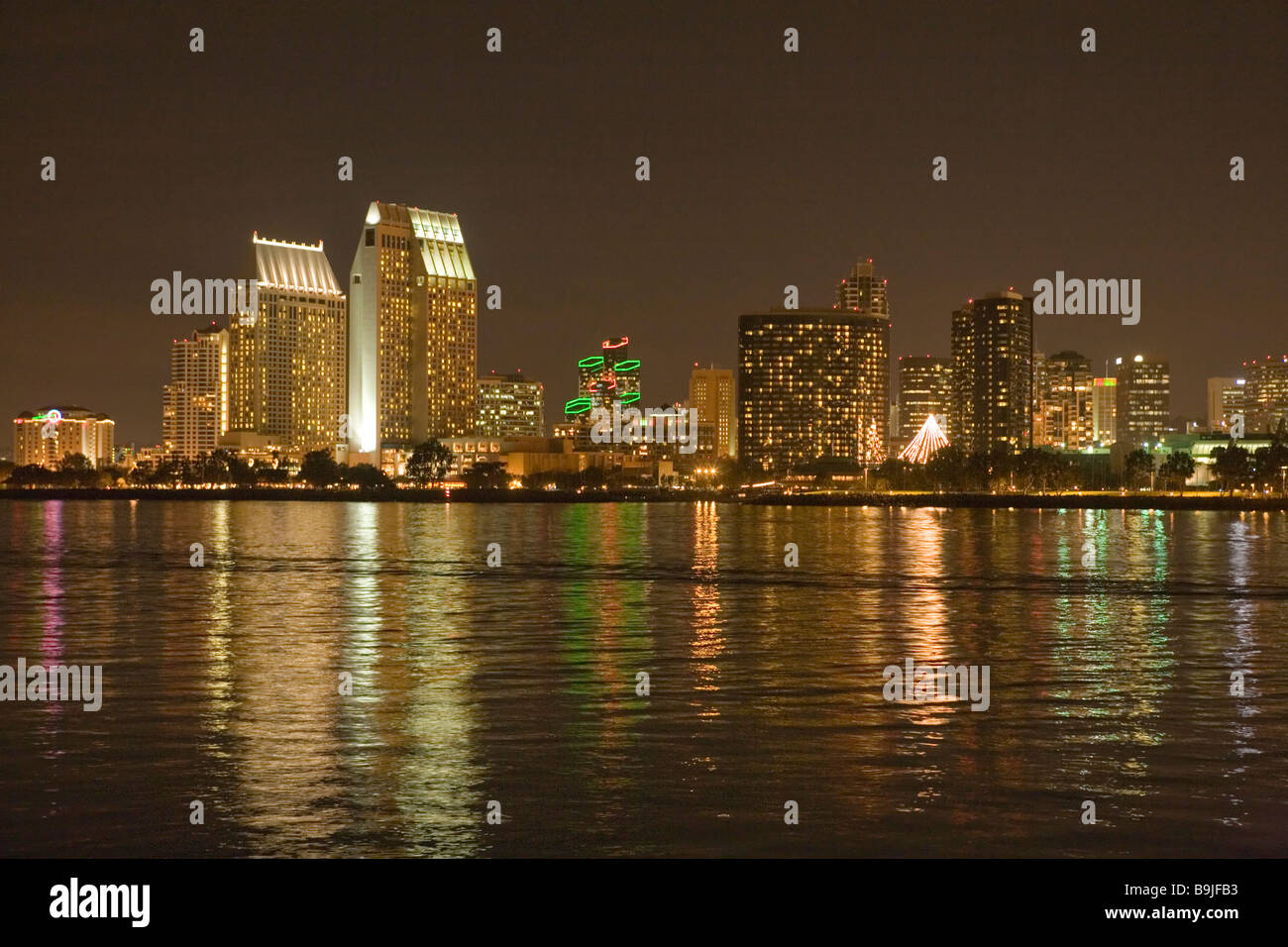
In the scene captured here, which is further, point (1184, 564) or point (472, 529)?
point (472, 529)

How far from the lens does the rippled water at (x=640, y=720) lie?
18.3 meters

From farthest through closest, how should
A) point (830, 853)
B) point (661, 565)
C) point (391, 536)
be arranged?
point (391, 536) < point (661, 565) < point (830, 853)

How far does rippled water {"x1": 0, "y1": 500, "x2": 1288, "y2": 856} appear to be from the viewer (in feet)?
60.2

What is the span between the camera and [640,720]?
26.0 metres

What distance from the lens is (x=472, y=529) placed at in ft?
398
